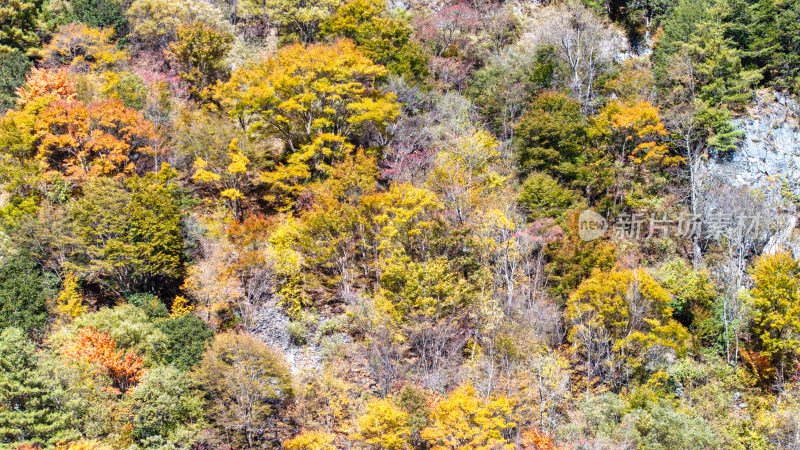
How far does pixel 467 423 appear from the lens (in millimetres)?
26594

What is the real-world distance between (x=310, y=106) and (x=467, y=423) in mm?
23685

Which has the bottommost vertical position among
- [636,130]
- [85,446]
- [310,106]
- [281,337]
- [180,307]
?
[85,446]

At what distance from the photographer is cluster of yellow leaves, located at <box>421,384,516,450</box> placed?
2638 cm

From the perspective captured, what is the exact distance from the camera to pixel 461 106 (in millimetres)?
45562

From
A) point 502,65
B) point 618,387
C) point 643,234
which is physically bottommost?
point 618,387

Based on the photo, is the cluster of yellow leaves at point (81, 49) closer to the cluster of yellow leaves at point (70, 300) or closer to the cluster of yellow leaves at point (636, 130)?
the cluster of yellow leaves at point (70, 300)

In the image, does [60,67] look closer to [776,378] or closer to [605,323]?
[605,323]

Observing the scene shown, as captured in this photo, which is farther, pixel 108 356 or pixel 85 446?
pixel 108 356

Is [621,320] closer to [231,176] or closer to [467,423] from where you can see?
[467,423]

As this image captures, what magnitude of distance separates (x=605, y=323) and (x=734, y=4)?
90.0 feet

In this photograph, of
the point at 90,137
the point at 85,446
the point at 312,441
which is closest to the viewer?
the point at 85,446

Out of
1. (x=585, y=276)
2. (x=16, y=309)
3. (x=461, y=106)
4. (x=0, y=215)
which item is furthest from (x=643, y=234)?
(x=0, y=215)

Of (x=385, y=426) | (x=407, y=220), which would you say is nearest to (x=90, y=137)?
(x=407, y=220)

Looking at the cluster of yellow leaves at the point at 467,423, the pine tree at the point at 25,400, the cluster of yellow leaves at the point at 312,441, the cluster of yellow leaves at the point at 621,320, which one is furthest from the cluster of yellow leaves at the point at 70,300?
the cluster of yellow leaves at the point at 621,320
